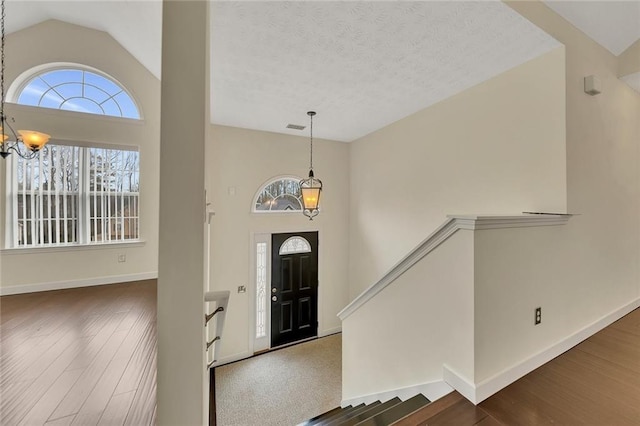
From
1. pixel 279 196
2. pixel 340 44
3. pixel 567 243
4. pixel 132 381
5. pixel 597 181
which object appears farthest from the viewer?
pixel 279 196

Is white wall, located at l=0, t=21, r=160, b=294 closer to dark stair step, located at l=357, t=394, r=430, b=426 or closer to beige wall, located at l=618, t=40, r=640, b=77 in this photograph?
dark stair step, located at l=357, t=394, r=430, b=426

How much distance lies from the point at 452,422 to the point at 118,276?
4.04m

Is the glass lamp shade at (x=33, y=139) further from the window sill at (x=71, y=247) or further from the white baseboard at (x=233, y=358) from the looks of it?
the white baseboard at (x=233, y=358)

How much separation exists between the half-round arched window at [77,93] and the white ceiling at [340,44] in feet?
1.76

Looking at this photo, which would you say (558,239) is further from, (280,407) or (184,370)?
(280,407)

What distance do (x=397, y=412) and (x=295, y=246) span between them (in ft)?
11.2

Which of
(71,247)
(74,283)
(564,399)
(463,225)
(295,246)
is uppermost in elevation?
(463,225)

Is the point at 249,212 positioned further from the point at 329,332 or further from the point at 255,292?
the point at 329,332

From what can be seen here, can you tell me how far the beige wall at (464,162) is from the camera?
6.98 feet

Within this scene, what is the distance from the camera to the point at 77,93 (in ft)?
10.8

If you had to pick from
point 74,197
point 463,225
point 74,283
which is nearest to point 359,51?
point 463,225

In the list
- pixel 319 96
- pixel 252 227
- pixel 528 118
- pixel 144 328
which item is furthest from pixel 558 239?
pixel 252 227

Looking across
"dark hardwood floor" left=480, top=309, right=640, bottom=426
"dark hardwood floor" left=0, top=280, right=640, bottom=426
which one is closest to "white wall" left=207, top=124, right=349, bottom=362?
"dark hardwood floor" left=0, top=280, right=640, bottom=426

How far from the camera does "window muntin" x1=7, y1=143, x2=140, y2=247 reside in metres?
3.02
